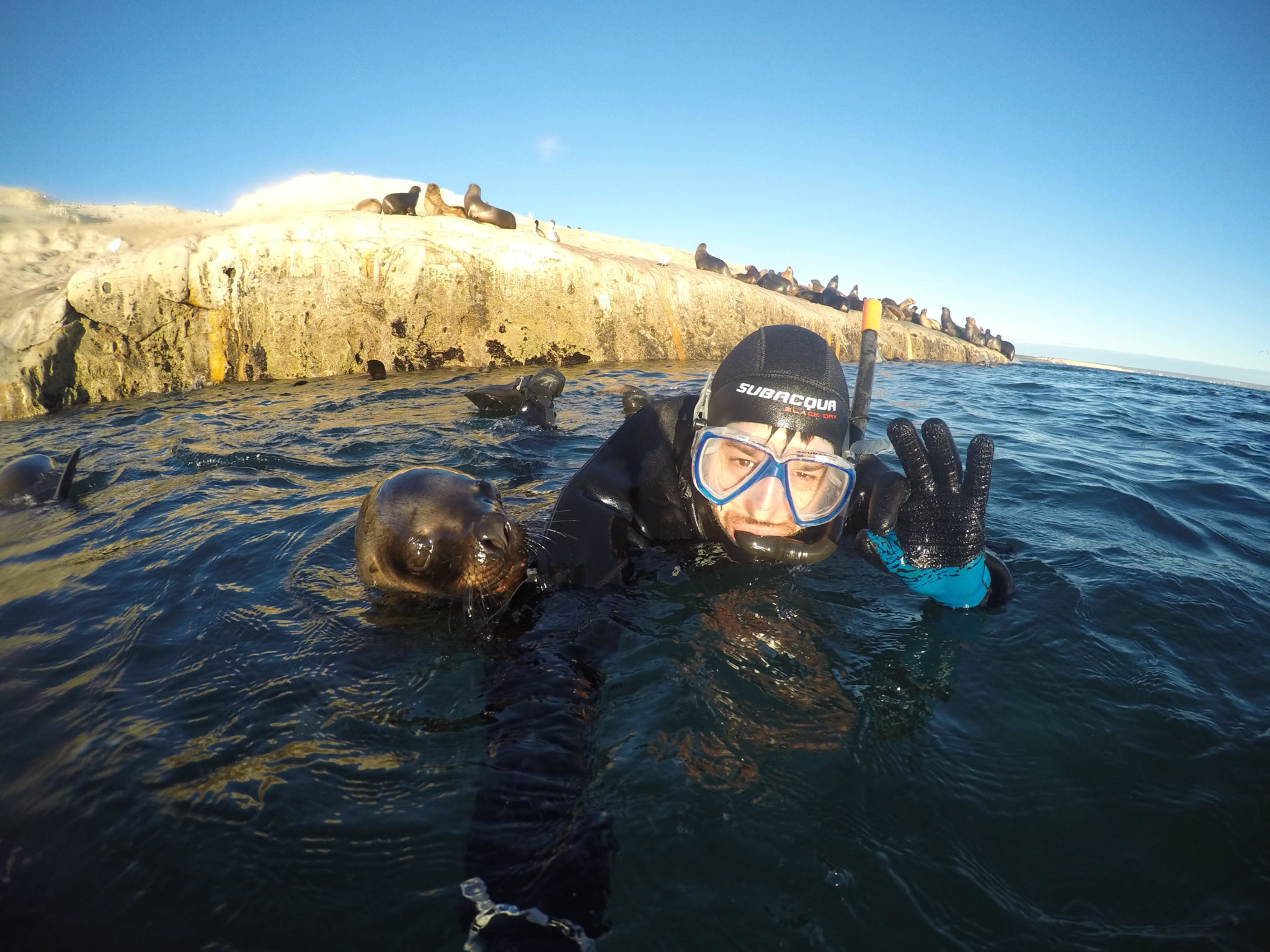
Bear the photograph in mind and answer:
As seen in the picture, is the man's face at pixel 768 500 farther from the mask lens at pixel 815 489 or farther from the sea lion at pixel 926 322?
the sea lion at pixel 926 322

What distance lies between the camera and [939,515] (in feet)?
9.76

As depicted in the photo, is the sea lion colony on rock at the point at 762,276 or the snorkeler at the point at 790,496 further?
the sea lion colony on rock at the point at 762,276

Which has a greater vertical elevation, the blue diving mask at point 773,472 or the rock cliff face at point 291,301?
the rock cliff face at point 291,301

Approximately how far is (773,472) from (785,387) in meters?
0.48

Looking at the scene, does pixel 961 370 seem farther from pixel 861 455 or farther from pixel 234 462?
pixel 234 462

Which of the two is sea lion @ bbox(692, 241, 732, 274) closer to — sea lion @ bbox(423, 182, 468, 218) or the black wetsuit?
sea lion @ bbox(423, 182, 468, 218)

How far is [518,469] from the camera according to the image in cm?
573

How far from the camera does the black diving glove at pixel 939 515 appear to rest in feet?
9.46

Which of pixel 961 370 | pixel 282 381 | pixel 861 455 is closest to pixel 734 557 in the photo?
pixel 861 455

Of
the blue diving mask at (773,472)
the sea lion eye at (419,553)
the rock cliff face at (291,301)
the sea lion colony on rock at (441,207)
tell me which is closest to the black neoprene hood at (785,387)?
the blue diving mask at (773,472)

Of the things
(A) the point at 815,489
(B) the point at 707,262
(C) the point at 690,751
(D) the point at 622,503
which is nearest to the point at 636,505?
(D) the point at 622,503

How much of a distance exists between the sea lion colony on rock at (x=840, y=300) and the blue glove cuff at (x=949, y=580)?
1452 centimetres

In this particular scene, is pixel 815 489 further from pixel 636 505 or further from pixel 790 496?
pixel 636 505

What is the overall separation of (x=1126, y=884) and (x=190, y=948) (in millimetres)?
2431
